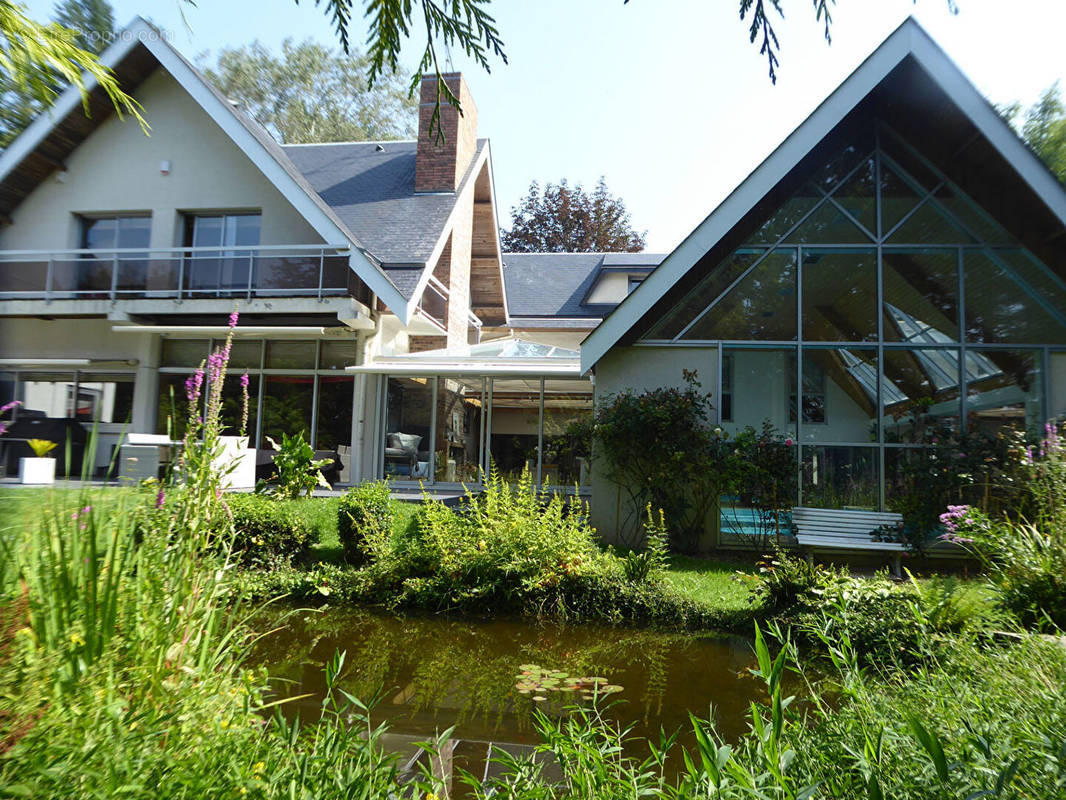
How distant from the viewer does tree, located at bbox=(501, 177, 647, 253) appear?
30.7 m

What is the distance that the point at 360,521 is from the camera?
304 inches

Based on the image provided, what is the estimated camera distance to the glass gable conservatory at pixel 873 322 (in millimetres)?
9477

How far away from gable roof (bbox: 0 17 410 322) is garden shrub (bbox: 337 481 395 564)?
17.5 ft

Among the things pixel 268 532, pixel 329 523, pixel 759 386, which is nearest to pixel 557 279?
pixel 759 386

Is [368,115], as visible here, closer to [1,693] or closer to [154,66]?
[154,66]

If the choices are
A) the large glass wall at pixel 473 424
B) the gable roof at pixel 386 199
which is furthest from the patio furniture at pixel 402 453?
the gable roof at pixel 386 199

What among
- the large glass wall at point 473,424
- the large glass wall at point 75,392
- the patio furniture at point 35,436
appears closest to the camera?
the patio furniture at point 35,436

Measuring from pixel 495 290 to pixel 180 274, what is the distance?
826 cm

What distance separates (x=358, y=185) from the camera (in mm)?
16938

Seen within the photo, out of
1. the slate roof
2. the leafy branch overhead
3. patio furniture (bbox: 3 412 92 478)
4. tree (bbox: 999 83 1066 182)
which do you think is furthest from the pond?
tree (bbox: 999 83 1066 182)

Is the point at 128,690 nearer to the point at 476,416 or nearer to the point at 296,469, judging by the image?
the point at 296,469

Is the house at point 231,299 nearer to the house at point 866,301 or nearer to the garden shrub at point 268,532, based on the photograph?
the house at point 866,301

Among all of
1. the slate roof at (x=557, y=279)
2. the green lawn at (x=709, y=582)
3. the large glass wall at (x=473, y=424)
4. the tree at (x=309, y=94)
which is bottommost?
the green lawn at (x=709, y=582)

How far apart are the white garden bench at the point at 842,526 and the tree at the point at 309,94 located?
83.5ft
